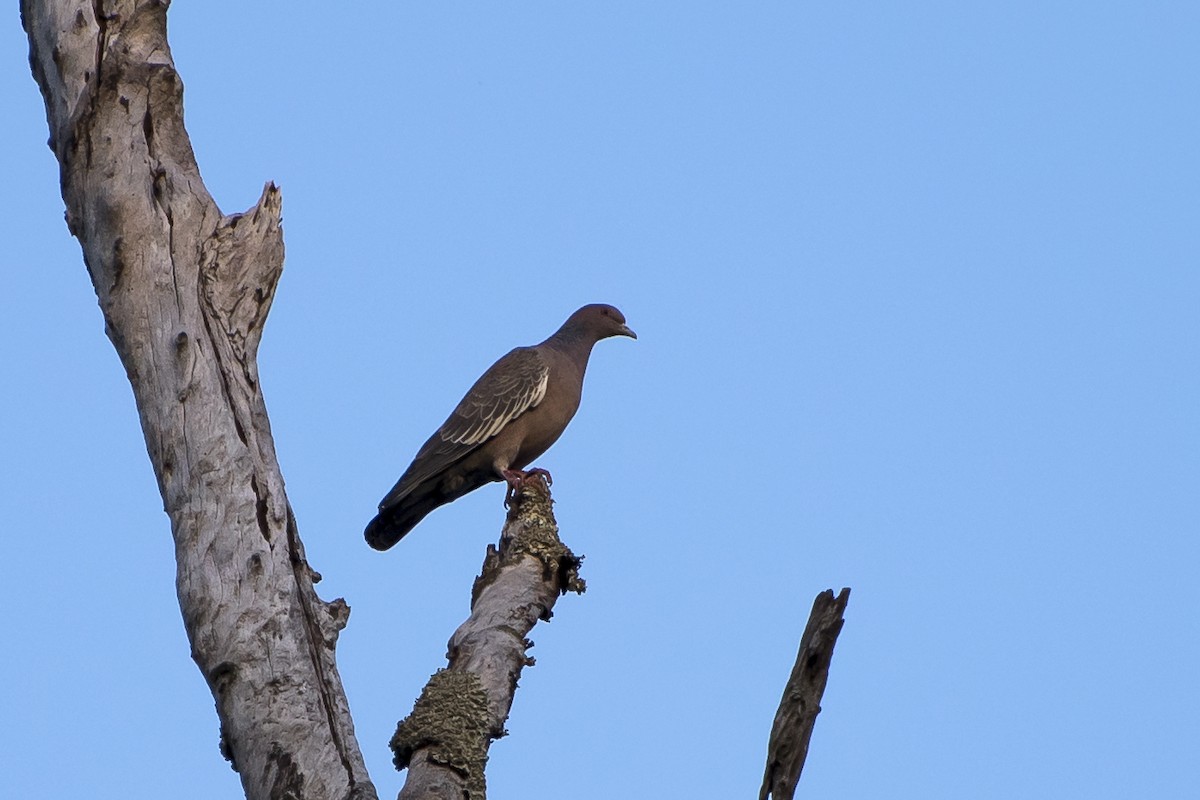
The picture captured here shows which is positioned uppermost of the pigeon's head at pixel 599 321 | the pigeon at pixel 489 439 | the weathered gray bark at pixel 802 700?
the pigeon's head at pixel 599 321

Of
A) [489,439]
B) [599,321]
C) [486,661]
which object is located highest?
[599,321]

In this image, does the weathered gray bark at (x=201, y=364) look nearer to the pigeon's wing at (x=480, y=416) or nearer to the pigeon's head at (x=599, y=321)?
the pigeon's wing at (x=480, y=416)

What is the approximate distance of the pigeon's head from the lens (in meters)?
9.70

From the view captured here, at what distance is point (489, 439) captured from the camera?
28.1ft

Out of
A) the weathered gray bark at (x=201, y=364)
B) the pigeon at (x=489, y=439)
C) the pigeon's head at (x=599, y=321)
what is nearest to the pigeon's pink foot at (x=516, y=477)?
the pigeon at (x=489, y=439)

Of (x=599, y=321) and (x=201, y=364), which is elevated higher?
(x=599, y=321)

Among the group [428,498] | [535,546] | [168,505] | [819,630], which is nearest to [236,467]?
[168,505]

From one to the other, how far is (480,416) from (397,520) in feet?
2.54

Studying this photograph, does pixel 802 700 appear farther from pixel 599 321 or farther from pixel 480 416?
pixel 599 321

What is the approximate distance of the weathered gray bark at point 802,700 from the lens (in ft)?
11.9

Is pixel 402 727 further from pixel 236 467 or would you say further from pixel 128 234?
pixel 128 234

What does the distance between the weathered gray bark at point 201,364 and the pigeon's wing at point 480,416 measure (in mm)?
3709

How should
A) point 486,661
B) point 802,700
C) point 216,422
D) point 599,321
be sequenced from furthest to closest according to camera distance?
1. point 599,321
2. point 486,661
3. point 216,422
4. point 802,700

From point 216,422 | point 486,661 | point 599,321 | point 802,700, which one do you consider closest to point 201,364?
point 216,422
